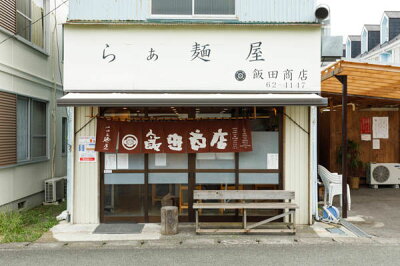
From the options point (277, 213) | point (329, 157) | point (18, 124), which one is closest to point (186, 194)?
point (277, 213)

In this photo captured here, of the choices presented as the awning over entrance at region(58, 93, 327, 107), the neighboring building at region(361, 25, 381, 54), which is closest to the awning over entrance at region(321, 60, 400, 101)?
the awning over entrance at region(58, 93, 327, 107)

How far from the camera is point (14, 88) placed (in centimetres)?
1130

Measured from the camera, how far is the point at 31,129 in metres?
12.6


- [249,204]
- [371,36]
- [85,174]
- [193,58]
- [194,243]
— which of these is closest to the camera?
[194,243]

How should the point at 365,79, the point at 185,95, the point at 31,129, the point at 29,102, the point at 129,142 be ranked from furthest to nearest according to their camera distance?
the point at 31,129 → the point at 29,102 → the point at 365,79 → the point at 129,142 → the point at 185,95

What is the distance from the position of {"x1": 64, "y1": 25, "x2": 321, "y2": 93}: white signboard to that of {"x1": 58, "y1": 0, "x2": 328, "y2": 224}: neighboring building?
0.03 metres

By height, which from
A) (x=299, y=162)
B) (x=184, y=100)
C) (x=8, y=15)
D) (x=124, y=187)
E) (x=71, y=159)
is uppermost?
(x=8, y=15)

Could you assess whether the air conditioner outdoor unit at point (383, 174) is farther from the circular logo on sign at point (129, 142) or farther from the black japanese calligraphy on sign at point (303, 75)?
the circular logo on sign at point (129, 142)

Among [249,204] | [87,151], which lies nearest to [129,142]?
[87,151]

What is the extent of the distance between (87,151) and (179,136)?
243cm

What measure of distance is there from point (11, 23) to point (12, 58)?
1.06 metres

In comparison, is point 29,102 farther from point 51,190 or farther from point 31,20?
point 51,190

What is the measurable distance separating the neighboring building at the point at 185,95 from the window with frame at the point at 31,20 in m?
3.50

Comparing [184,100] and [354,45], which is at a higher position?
[354,45]
